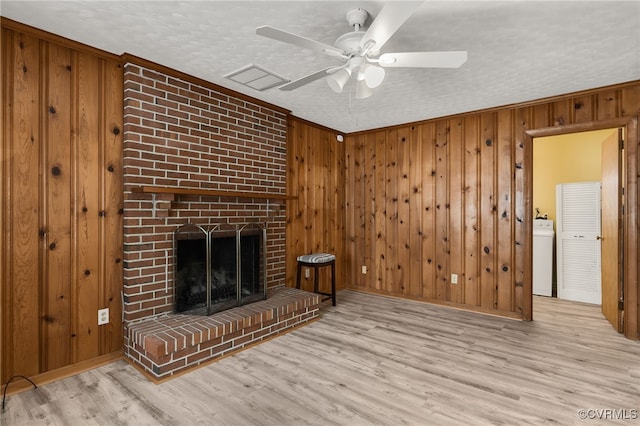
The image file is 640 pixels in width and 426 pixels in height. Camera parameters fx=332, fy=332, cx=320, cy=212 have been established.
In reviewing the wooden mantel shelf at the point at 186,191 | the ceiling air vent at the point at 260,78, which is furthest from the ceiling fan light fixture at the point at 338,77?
the wooden mantel shelf at the point at 186,191

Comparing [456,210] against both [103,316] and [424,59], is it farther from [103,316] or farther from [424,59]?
[103,316]

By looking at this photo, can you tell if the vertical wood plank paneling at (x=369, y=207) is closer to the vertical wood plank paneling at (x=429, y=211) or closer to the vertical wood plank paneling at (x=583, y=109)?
the vertical wood plank paneling at (x=429, y=211)

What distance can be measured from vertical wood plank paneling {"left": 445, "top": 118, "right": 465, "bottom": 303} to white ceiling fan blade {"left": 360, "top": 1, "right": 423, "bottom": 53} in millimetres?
2637

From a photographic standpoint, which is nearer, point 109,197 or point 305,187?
point 109,197

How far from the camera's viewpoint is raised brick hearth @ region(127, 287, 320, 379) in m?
2.33

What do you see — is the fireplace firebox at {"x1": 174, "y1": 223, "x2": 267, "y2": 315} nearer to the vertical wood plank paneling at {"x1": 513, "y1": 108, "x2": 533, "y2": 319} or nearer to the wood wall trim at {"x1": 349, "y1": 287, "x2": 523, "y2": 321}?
the wood wall trim at {"x1": 349, "y1": 287, "x2": 523, "y2": 321}

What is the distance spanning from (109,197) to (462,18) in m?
2.79

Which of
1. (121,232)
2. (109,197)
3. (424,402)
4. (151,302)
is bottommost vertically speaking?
(424,402)

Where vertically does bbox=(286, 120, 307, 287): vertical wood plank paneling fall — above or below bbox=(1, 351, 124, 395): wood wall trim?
above

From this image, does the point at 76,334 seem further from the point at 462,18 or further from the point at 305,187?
the point at 462,18

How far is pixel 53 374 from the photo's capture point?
231cm

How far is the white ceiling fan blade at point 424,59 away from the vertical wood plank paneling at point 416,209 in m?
2.54

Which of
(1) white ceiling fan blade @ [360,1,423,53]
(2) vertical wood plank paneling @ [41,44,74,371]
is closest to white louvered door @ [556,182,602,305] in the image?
(1) white ceiling fan blade @ [360,1,423,53]

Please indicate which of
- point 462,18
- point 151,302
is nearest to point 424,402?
point 151,302
